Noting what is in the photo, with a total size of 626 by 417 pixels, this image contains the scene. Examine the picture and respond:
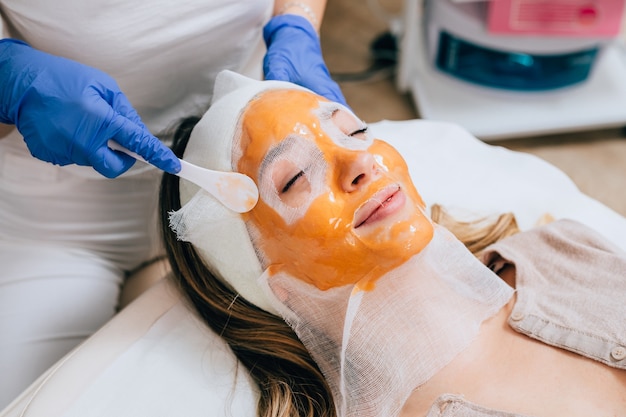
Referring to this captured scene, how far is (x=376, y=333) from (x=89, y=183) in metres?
0.63

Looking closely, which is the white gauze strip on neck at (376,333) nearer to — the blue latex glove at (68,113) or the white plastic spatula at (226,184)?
the white plastic spatula at (226,184)

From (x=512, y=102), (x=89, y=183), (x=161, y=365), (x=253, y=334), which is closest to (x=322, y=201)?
(x=253, y=334)

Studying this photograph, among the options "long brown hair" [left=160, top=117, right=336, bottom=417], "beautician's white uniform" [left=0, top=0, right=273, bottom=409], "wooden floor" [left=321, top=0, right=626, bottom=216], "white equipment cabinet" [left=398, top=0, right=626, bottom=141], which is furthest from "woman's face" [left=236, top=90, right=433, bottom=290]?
"wooden floor" [left=321, top=0, right=626, bottom=216]

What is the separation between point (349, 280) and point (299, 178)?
171 mm

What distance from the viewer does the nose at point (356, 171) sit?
3.07 feet

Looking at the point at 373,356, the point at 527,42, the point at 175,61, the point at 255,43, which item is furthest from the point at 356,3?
the point at 373,356

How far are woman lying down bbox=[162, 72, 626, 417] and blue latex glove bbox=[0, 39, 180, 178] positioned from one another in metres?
0.12

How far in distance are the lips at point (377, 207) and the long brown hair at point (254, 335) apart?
→ 241mm

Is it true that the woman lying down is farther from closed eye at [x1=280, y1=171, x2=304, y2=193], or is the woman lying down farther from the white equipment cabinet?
the white equipment cabinet

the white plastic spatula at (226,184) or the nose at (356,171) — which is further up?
the nose at (356,171)

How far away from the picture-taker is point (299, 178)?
3.10 feet

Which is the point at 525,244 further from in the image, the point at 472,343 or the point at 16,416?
the point at 16,416

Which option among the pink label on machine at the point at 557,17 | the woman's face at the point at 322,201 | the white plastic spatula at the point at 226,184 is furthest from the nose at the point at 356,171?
the pink label on machine at the point at 557,17

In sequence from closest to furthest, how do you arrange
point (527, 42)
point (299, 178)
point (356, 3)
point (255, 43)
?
point (299, 178) → point (255, 43) → point (527, 42) → point (356, 3)
